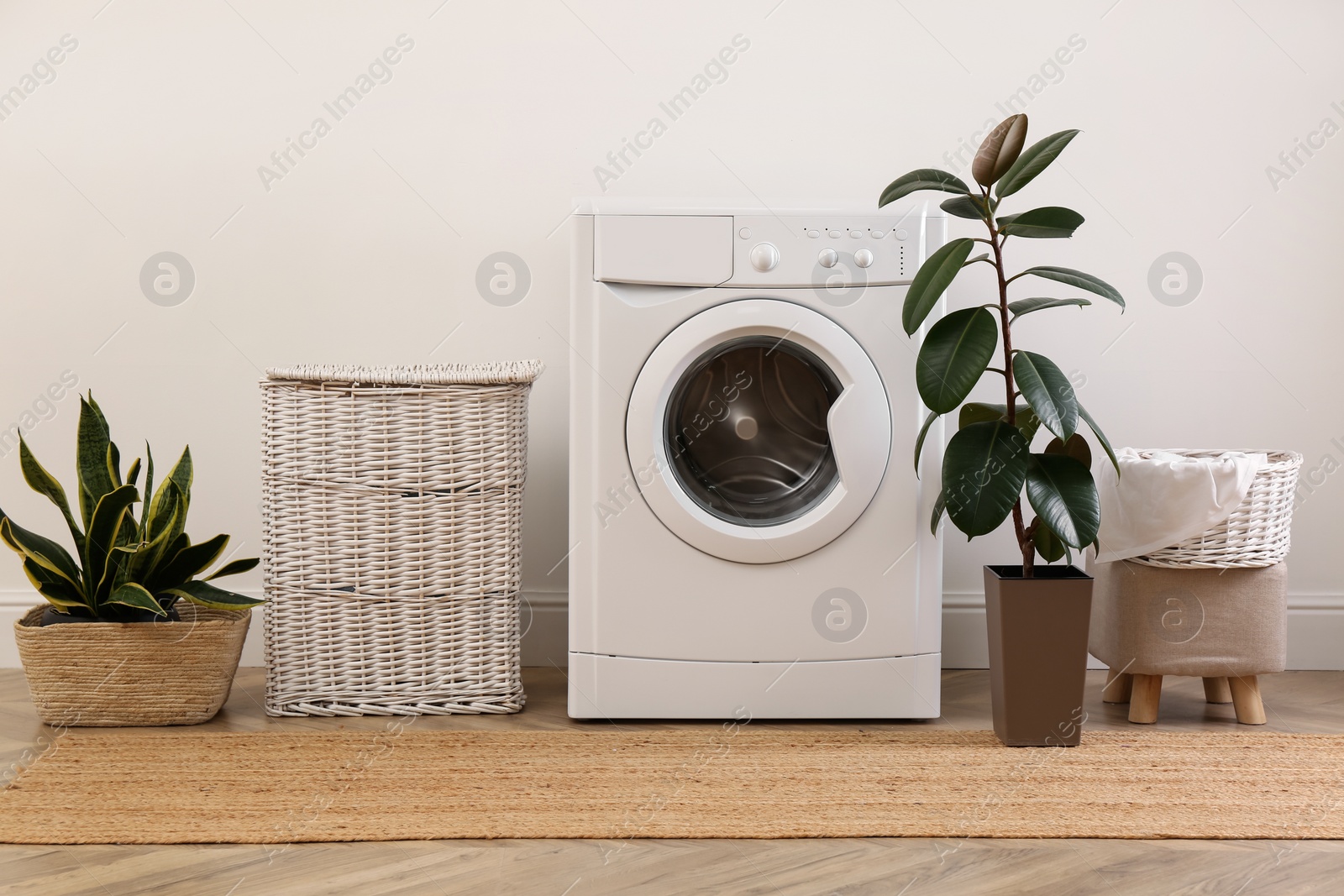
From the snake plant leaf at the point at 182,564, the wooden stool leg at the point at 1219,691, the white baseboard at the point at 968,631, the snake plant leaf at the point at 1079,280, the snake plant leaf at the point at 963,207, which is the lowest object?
the wooden stool leg at the point at 1219,691

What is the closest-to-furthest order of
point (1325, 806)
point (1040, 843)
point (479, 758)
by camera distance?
point (1040, 843) → point (1325, 806) → point (479, 758)

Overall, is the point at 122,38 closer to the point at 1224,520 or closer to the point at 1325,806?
the point at 1224,520

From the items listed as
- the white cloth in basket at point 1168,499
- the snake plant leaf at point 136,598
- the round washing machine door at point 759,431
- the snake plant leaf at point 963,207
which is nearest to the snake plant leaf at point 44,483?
the snake plant leaf at point 136,598

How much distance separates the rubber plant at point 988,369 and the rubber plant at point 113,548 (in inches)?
44.0

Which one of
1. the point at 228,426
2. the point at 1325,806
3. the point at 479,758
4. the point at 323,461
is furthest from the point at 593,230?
the point at 1325,806

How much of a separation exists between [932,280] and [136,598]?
1291 millimetres

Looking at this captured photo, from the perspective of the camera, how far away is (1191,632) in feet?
5.30

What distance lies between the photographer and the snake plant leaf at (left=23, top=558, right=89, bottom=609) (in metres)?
1.58

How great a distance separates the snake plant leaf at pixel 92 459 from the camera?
1580 millimetres

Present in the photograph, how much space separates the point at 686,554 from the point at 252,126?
131 centimetres

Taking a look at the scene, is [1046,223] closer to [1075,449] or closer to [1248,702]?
[1075,449]

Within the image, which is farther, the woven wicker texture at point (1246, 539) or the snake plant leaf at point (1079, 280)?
the woven wicker texture at point (1246, 539)

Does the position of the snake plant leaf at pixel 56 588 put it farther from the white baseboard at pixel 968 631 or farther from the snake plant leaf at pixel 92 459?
the white baseboard at pixel 968 631

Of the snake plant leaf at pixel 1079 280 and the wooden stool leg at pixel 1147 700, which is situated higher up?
the snake plant leaf at pixel 1079 280
